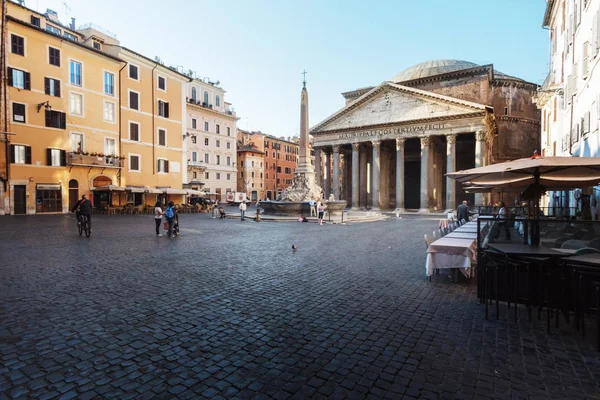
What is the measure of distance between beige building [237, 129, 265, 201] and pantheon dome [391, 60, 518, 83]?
1063 inches

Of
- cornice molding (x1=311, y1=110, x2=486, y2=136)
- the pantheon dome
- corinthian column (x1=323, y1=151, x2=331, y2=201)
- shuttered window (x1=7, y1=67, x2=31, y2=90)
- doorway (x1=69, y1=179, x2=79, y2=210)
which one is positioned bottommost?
doorway (x1=69, y1=179, x2=79, y2=210)

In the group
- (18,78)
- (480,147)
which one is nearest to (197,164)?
(18,78)

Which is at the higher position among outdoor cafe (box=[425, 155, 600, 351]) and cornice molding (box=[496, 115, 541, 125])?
cornice molding (box=[496, 115, 541, 125])

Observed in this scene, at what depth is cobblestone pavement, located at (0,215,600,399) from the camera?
2.96m

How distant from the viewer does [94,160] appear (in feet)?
91.6

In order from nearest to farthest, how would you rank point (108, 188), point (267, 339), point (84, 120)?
point (267, 339), point (108, 188), point (84, 120)

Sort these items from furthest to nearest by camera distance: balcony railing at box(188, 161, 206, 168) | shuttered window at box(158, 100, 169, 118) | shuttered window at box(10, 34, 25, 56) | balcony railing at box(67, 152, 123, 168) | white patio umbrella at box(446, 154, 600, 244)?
1. balcony railing at box(188, 161, 206, 168)
2. shuttered window at box(158, 100, 169, 118)
3. balcony railing at box(67, 152, 123, 168)
4. shuttered window at box(10, 34, 25, 56)
5. white patio umbrella at box(446, 154, 600, 244)

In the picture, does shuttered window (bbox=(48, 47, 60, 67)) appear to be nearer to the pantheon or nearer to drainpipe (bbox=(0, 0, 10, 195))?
drainpipe (bbox=(0, 0, 10, 195))

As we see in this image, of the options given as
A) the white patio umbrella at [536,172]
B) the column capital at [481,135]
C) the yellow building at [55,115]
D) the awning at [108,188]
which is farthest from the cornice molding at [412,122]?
the white patio umbrella at [536,172]

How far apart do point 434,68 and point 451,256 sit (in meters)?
48.6

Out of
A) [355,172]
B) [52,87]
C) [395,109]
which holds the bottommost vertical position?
[355,172]

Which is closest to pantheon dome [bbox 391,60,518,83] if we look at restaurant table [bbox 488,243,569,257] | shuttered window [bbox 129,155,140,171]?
shuttered window [bbox 129,155,140,171]

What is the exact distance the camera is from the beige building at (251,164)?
6059cm

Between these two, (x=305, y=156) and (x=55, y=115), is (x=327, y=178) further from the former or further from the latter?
(x=55, y=115)
